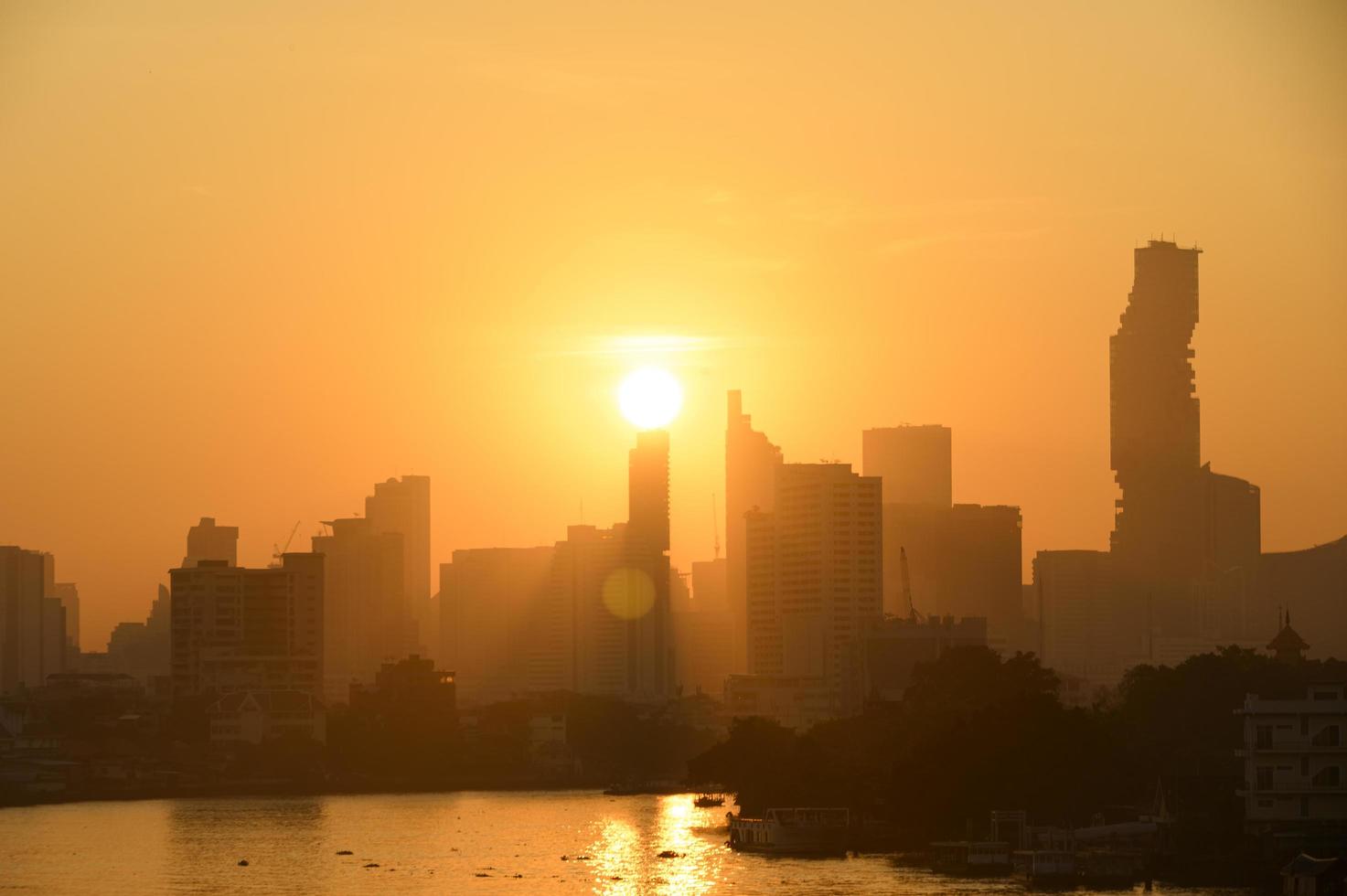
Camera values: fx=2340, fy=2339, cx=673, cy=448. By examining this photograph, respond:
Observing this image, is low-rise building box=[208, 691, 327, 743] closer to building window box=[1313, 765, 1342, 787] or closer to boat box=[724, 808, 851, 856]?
boat box=[724, 808, 851, 856]

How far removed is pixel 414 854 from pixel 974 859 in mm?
27714

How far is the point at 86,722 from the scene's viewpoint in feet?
647

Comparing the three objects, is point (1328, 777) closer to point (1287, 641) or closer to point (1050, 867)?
point (1050, 867)

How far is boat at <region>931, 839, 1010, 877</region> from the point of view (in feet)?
281

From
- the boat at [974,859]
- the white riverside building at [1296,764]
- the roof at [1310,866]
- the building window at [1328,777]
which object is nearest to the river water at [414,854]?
the boat at [974,859]

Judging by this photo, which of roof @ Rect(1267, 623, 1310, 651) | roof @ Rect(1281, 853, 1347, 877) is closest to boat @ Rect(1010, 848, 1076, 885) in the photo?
roof @ Rect(1281, 853, 1347, 877)

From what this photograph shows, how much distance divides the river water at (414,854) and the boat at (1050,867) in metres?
1.56

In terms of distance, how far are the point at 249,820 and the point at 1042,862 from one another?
62237mm

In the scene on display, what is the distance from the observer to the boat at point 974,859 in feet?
281

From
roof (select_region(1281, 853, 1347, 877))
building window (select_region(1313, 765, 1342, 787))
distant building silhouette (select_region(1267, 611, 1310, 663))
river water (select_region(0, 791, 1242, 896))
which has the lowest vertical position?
river water (select_region(0, 791, 1242, 896))

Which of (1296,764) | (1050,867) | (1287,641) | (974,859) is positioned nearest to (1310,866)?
(1296,764)

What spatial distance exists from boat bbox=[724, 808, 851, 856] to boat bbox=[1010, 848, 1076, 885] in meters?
15.3

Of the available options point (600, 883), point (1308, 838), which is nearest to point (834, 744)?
point (600, 883)

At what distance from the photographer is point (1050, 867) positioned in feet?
269
